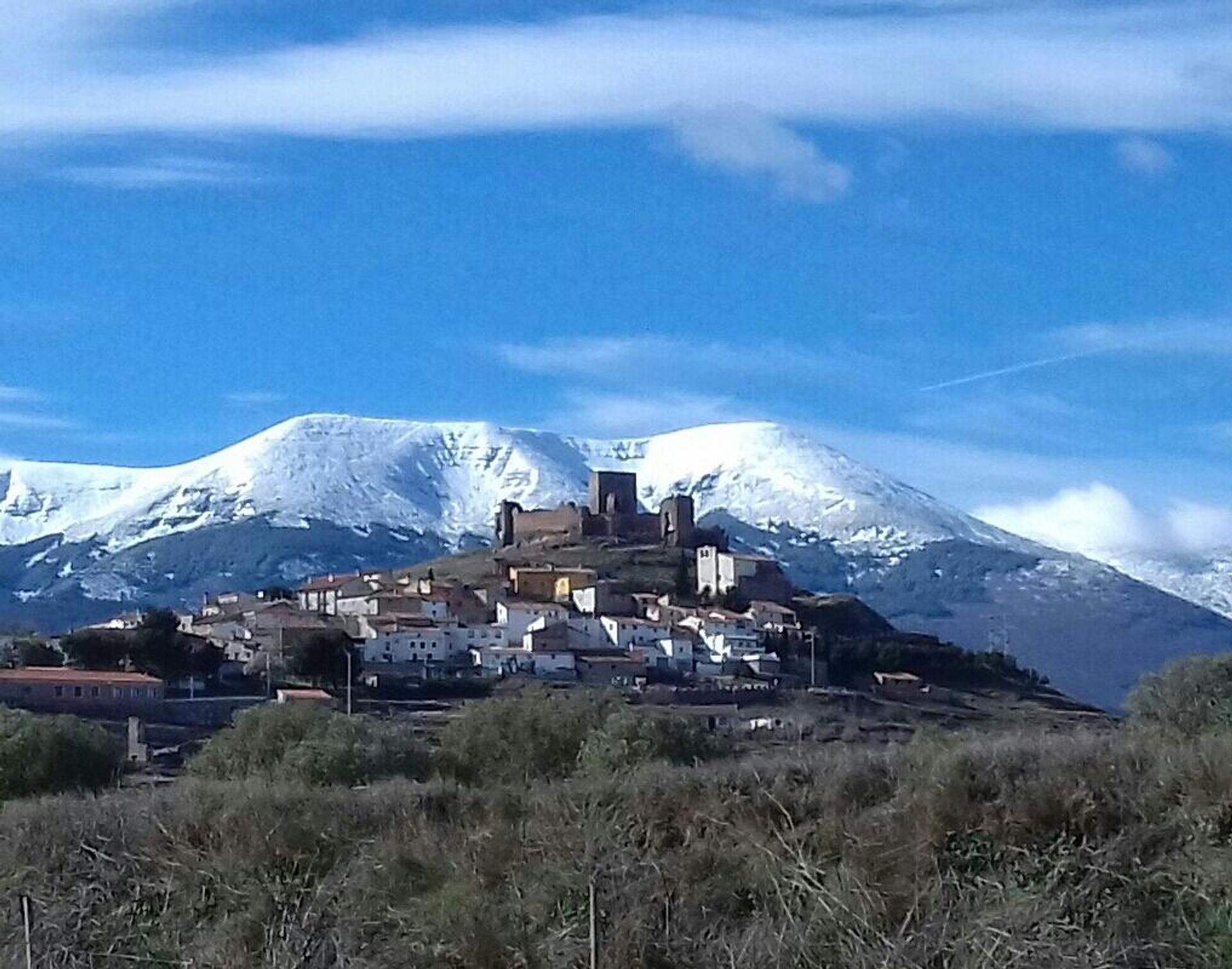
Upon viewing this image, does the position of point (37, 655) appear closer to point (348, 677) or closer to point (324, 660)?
point (324, 660)

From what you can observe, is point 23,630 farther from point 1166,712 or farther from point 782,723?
point 1166,712

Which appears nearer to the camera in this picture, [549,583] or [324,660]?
[324,660]

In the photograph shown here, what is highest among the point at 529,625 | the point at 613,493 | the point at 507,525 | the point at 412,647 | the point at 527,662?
the point at 613,493

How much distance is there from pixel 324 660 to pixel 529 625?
1484 cm

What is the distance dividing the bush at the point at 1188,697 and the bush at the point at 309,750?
21.6 feet

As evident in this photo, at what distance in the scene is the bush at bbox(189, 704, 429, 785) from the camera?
60.8 feet

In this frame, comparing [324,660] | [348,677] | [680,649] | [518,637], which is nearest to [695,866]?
[348,677]

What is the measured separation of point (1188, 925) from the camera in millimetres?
8805

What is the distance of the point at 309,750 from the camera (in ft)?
65.5

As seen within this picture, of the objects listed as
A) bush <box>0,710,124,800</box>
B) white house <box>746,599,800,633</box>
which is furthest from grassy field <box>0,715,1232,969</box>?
white house <box>746,599,800,633</box>

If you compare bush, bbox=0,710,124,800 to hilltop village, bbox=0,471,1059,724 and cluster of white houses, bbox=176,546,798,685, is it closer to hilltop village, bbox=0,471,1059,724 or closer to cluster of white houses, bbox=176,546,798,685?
hilltop village, bbox=0,471,1059,724

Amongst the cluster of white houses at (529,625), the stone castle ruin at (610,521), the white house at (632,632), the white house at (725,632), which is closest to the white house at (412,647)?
the cluster of white houses at (529,625)

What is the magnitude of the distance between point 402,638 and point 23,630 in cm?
1466

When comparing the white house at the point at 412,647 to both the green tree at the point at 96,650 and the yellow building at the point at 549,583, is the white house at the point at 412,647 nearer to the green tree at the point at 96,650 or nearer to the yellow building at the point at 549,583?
the green tree at the point at 96,650
